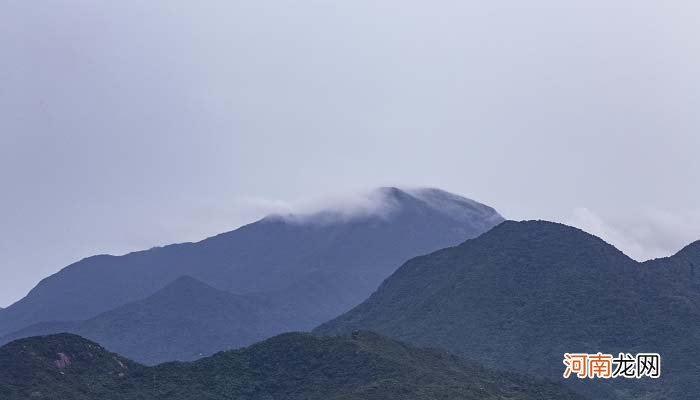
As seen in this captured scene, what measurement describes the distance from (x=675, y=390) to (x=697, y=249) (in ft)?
214

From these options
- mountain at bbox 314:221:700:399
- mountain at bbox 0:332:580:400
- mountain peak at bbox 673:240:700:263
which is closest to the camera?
mountain at bbox 0:332:580:400

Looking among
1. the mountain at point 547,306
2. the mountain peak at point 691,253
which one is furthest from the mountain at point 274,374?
the mountain peak at point 691,253

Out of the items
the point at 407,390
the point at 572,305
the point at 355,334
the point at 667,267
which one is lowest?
the point at 407,390

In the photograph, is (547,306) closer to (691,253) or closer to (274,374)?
(691,253)

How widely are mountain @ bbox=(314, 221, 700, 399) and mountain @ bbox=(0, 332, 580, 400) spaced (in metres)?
27.2

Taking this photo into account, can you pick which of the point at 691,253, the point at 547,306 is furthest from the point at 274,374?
the point at 691,253

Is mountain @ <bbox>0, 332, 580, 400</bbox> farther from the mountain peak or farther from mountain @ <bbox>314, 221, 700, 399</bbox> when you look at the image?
the mountain peak

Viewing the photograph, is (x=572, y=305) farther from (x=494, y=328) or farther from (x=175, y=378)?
(x=175, y=378)

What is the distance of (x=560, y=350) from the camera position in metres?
136

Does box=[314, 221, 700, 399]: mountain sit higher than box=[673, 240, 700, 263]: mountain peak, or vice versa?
box=[673, 240, 700, 263]: mountain peak

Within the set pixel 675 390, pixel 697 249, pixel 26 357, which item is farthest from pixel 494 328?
pixel 26 357

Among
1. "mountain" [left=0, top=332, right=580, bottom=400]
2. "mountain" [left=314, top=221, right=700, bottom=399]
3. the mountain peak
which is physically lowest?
"mountain" [left=0, top=332, right=580, bottom=400]

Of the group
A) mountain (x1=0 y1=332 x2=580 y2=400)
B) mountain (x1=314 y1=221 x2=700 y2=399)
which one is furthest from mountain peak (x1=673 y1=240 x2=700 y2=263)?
mountain (x1=0 y1=332 x2=580 y2=400)

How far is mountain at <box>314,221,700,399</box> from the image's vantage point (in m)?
133
